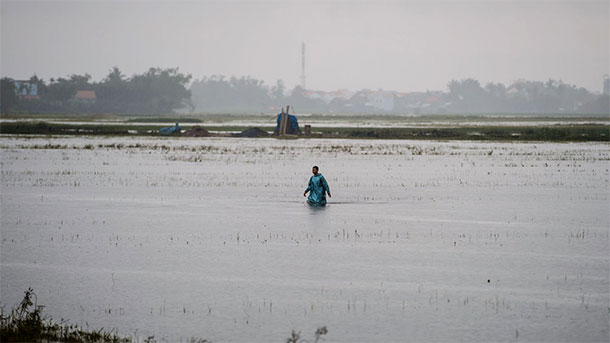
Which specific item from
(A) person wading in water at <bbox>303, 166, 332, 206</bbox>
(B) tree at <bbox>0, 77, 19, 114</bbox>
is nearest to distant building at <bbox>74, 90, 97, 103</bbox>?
(B) tree at <bbox>0, 77, 19, 114</bbox>

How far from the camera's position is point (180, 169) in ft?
114

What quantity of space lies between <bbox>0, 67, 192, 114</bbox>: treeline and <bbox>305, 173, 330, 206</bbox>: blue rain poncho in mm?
134342

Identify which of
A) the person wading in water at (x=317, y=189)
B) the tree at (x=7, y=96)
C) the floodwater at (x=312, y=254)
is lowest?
the floodwater at (x=312, y=254)

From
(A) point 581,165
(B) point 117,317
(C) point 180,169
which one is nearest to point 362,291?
(B) point 117,317

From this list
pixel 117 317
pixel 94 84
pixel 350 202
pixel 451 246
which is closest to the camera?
pixel 117 317

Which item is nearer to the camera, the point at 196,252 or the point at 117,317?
the point at 117,317

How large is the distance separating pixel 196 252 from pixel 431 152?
111 ft

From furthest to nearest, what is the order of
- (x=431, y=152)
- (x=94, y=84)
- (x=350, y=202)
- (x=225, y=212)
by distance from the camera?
1. (x=94, y=84)
2. (x=431, y=152)
3. (x=350, y=202)
4. (x=225, y=212)

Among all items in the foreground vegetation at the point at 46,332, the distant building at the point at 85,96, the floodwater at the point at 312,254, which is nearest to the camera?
the foreground vegetation at the point at 46,332

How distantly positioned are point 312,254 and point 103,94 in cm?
15165

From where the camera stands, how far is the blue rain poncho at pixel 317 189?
2150 cm

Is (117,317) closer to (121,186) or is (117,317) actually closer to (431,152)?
(121,186)

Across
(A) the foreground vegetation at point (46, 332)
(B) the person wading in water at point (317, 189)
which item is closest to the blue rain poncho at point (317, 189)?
(B) the person wading in water at point (317, 189)

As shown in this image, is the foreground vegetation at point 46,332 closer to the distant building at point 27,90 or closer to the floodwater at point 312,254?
the floodwater at point 312,254
